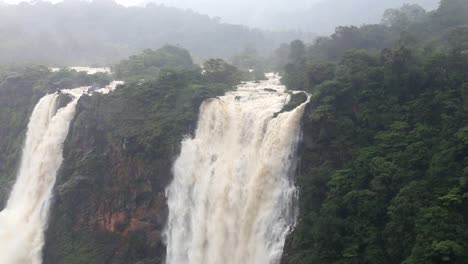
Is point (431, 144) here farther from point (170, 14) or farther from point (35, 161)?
point (170, 14)

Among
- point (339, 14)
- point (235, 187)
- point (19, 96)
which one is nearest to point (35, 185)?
point (19, 96)

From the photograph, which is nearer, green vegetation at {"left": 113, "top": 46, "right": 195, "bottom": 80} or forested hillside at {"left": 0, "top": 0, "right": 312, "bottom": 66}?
green vegetation at {"left": 113, "top": 46, "right": 195, "bottom": 80}

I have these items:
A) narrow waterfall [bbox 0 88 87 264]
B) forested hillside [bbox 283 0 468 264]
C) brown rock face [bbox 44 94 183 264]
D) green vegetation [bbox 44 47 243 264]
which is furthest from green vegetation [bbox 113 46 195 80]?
forested hillside [bbox 283 0 468 264]

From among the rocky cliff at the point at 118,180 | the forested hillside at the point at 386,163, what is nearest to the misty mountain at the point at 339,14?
the rocky cliff at the point at 118,180

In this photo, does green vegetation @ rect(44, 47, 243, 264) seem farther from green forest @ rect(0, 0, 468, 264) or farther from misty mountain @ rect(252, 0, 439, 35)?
misty mountain @ rect(252, 0, 439, 35)

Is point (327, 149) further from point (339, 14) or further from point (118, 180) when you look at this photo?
point (339, 14)

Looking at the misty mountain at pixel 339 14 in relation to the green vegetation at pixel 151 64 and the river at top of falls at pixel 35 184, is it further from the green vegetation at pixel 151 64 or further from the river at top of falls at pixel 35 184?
the river at top of falls at pixel 35 184

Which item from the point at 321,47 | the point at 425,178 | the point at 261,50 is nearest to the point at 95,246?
the point at 425,178
